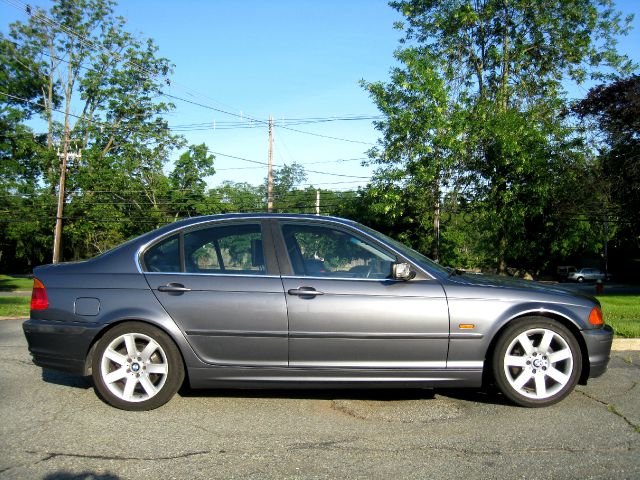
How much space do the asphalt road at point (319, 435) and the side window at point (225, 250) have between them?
1.15 metres

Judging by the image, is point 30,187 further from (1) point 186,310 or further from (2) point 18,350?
(1) point 186,310

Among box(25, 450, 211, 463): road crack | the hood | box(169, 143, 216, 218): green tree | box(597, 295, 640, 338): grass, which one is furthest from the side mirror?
box(169, 143, 216, 218): green tree

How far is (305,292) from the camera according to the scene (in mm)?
4668

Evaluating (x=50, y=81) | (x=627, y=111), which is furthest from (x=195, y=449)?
(x=50, y=81)

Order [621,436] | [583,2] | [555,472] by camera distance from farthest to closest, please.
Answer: [583,2] < [621,436] < [555,472]

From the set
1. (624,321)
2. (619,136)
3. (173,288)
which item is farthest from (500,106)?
(173,288)

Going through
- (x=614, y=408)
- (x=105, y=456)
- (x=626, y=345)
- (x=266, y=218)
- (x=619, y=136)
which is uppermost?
(x=619, y=136)

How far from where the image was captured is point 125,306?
4.71 metres

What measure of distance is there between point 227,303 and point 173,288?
1.55ft

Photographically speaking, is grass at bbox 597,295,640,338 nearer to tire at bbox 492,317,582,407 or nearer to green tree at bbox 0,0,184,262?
tire at bbox 492,317,582,407

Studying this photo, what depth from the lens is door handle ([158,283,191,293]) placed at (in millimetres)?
4738

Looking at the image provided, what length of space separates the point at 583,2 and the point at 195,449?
2686 centimetres

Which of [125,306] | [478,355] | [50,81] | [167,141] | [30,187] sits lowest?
[478,355]

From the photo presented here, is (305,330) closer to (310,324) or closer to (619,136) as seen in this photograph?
(310,324)
